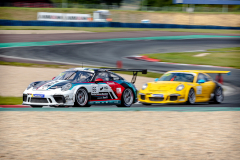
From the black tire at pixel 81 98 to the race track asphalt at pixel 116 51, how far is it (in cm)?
609

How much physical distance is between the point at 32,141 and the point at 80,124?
4.84 feet

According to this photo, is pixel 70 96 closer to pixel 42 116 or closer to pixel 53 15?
pixel 42 116

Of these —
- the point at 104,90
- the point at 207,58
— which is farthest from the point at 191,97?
the point at 207,58

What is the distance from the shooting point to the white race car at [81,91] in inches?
376

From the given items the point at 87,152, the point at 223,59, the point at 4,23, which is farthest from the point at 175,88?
the point at 4,23

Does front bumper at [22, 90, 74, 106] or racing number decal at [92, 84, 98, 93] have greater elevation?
racing number decal at [92, 84, 98, 93]

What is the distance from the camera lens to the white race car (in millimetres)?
9562

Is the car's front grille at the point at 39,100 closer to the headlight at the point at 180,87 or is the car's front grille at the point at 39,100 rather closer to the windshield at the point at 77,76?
the windshield at the point at 77,76

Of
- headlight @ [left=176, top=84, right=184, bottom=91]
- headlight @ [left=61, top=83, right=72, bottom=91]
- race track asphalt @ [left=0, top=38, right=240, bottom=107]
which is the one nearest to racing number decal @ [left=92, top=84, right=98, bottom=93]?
headlight @ [left=61, top=83, right=72, bottom=91]

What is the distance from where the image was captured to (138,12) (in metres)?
69.3

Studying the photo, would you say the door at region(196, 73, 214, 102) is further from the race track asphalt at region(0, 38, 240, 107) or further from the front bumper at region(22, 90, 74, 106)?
the front bumper at region(22, 90, 74, 106)

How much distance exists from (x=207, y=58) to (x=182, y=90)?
45.5 ft

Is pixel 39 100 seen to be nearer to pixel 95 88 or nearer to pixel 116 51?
pixel 95 88

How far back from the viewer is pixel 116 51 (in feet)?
87.9
